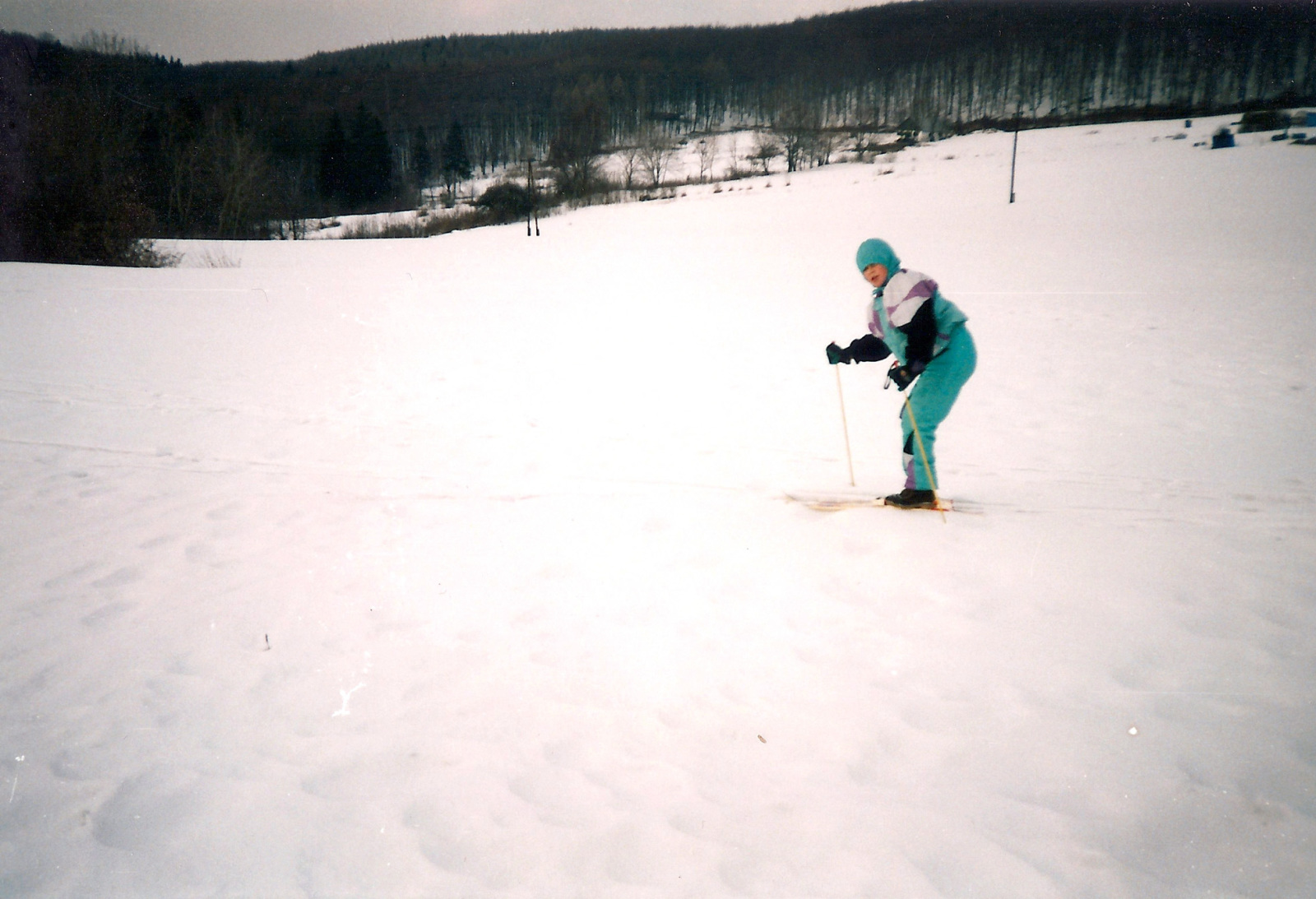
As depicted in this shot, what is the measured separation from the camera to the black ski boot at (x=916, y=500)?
4.90m

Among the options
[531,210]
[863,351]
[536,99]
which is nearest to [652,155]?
[531,210]

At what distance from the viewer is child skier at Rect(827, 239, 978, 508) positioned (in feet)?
14.5

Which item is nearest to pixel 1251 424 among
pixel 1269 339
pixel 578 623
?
pixel 1269 339

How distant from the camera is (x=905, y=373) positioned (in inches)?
177

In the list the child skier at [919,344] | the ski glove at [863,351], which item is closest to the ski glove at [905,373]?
the child skier at [919,344]

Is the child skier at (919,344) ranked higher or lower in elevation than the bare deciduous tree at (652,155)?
lower

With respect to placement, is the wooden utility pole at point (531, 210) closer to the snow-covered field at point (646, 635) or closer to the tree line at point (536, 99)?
the tree line at point (536, 99)

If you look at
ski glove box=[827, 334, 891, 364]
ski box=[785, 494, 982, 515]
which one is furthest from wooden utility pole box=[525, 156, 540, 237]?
ski box=[785, 494, 982, 515]

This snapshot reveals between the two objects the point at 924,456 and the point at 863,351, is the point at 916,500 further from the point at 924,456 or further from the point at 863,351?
the point at 863,351

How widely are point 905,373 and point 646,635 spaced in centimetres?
247

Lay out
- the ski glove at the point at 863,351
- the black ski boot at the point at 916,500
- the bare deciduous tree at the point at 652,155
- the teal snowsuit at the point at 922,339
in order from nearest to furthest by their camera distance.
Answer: the teal snowsuit at the point at 922,339, the black ski boot at the point at 916,500, the ski glove at the point at 863,351, the bare deciduous tree at the point at 652,155

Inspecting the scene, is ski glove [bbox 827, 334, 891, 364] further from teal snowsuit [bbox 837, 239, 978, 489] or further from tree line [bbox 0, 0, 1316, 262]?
tree line [bbox 0, 0, 1316, 262]

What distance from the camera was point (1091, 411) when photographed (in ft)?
25.2

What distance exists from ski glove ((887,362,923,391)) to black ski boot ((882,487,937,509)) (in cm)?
83
